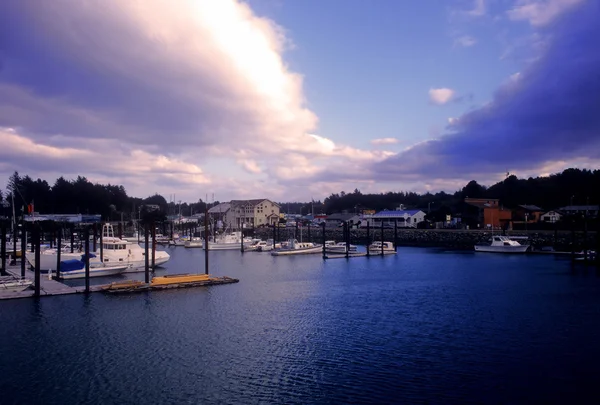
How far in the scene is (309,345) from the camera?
1780 cm

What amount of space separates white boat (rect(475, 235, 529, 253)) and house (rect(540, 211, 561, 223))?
18811 mm

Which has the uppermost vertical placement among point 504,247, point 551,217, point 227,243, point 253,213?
point 253,213

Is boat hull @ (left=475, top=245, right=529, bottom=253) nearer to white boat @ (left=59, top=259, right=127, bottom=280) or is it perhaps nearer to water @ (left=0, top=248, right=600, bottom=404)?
water @ (left=0, top=248, right=600, bottom=404)

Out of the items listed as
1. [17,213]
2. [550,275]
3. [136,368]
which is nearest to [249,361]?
[136,368]

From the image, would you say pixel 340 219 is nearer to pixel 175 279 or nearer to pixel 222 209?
pixel 222 209

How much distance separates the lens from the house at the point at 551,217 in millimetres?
71000

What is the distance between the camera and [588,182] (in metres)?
Result: 85.8

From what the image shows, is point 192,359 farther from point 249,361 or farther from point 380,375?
point 380,375

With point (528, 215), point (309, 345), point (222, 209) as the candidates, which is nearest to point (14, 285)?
point (309, 345)

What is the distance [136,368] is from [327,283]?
1965 centimetres

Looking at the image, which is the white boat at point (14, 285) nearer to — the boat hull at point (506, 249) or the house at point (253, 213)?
the boat hull at point (506, 249)

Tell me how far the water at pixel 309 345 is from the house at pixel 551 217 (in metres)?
44.3

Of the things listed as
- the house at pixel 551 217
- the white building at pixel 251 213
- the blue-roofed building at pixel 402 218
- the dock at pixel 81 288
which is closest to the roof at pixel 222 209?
the white building at pixel 251 213

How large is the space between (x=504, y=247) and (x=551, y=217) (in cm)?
2329
